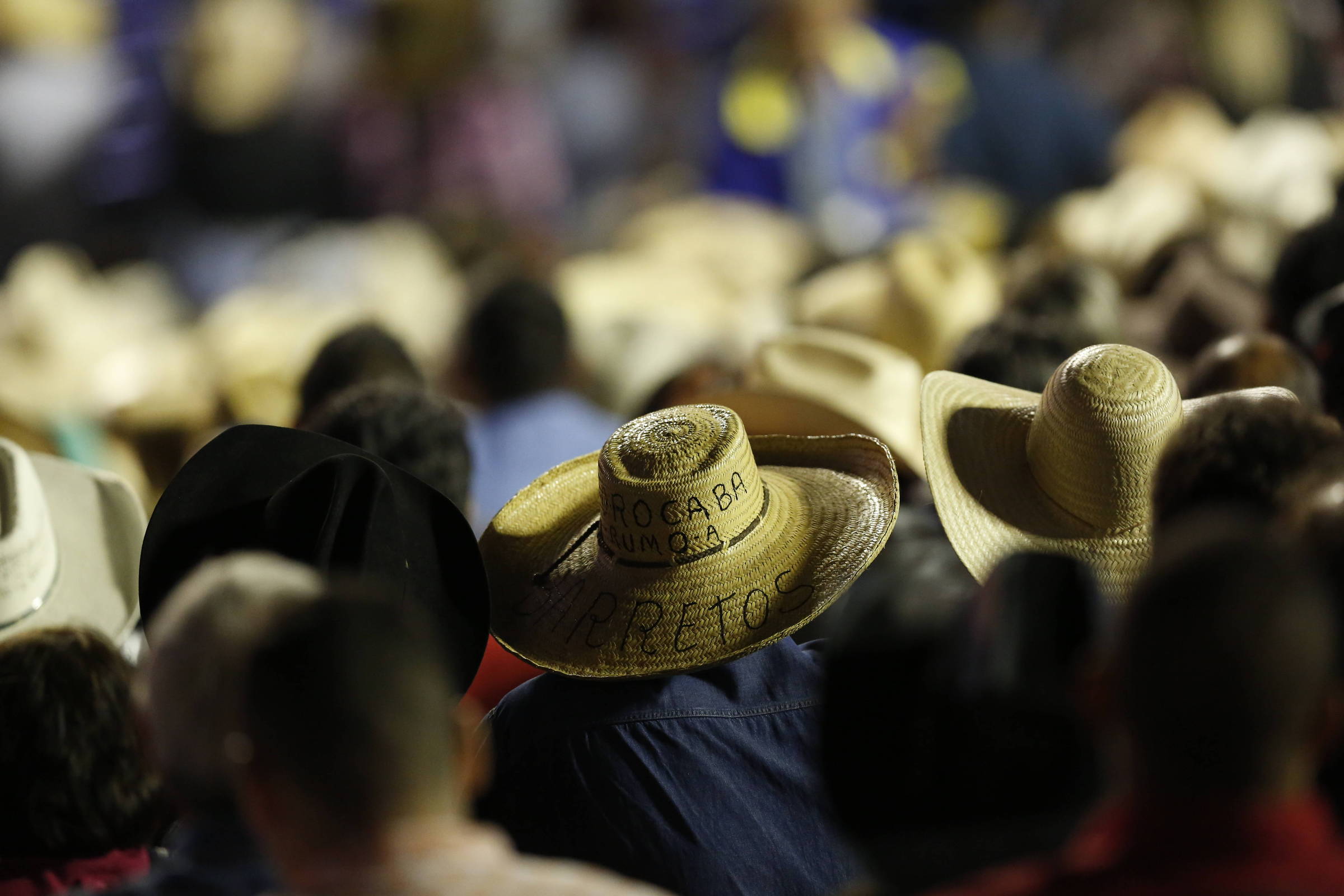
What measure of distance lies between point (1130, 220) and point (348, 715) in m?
4.70

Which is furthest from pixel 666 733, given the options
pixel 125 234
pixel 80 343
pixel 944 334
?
pixel 125 234

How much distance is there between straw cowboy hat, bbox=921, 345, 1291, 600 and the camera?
7.23ft

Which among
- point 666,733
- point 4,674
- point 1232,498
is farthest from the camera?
point 666,733

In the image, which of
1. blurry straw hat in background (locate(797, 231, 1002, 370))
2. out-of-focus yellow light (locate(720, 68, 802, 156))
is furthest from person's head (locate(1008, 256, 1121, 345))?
out-of-focus yellow light (locate(720, 68, 802, 156))

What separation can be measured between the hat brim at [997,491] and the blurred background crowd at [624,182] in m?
1.28

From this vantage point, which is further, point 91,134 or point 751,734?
point 91,134

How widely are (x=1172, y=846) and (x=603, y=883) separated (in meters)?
0.48

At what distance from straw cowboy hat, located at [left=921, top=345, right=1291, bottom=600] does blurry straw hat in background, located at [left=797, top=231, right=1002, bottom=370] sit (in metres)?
1.76

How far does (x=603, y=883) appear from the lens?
4.52 feet

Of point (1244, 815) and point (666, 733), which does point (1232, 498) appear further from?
point (666, 733)

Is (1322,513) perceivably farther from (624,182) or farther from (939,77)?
(624,182)

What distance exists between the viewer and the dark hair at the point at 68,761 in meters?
2.00

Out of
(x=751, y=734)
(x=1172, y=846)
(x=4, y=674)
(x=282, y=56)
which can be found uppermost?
(x=1172, y=846)

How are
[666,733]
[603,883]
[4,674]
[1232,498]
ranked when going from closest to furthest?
[603,883]
[1232,498]
[4,674]
[666,733]
